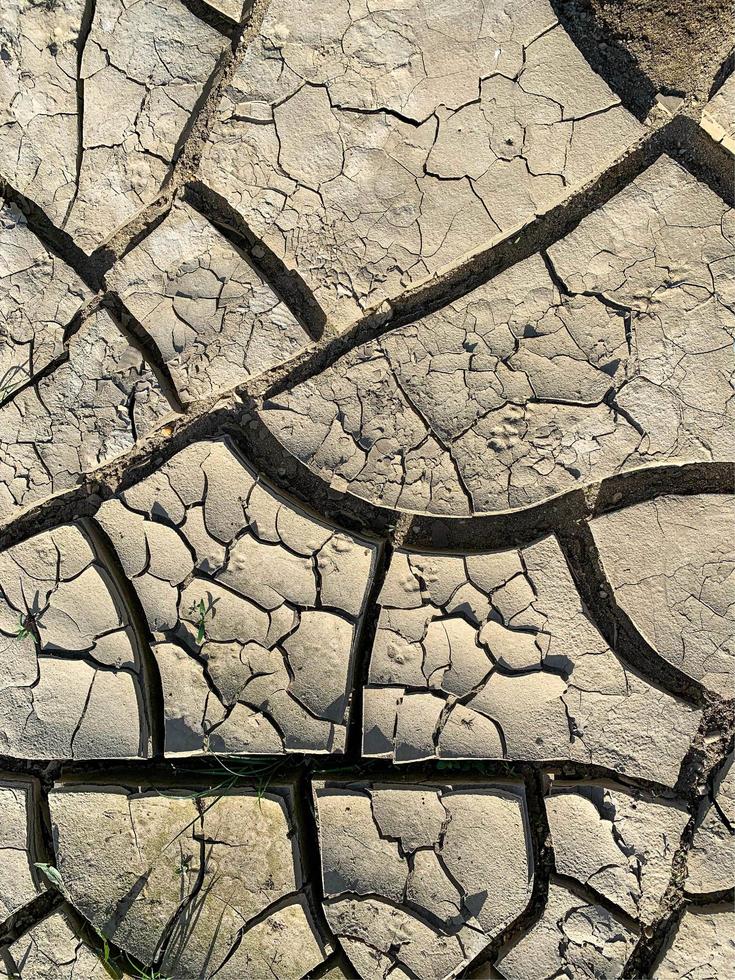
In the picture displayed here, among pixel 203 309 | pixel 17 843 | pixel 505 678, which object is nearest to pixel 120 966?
pixel 17 843

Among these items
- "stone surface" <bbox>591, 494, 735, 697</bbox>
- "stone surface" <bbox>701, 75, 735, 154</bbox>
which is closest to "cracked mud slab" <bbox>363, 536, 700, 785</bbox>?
"stone surface" <bbox>591, 494, 735, 697</bbox>

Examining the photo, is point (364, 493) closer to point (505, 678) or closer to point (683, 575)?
point (505, 678)

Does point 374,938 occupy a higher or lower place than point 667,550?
lower

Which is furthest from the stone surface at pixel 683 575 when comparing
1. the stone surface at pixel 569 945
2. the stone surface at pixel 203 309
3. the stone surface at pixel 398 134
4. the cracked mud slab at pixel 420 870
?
the stone surface at pixel 203 309

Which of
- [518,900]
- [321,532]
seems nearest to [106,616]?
[321,532]

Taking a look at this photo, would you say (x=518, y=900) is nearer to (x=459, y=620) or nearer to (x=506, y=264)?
(x=459, y=620)

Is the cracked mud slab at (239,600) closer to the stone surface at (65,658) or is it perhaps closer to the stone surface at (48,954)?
the stone surface at (65,658)
